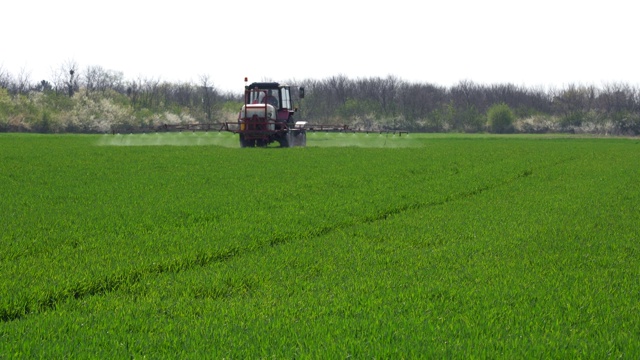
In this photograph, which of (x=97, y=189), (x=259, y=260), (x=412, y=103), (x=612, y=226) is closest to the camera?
(x=259, y=260)

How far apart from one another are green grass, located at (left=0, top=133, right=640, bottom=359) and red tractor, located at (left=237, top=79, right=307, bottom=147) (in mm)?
18004

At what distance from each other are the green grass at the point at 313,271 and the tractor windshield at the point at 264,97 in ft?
64.2

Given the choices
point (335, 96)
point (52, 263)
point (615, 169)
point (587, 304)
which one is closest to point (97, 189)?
point (52, 263)

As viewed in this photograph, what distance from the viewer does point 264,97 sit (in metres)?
37.9

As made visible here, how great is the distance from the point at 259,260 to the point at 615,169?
22.5 m

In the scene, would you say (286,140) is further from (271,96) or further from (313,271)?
(313,271)

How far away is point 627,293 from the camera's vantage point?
7.86 metres

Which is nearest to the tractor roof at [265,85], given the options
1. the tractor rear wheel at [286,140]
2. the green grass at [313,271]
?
the tractor rear wheel at [286,140]

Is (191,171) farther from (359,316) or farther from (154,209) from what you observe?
(359,316)

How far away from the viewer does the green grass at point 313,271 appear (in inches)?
243

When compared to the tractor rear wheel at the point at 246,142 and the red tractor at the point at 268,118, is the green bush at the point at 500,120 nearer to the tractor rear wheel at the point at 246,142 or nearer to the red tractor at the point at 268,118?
the red tractor at the point at 268,118

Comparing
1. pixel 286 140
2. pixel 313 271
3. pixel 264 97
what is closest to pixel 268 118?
pixel 264 97

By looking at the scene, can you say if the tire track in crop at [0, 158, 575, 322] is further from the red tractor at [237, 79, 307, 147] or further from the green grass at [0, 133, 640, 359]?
the red tractor at [237, 79, 307, 147]

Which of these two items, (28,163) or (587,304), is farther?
(28,163)
